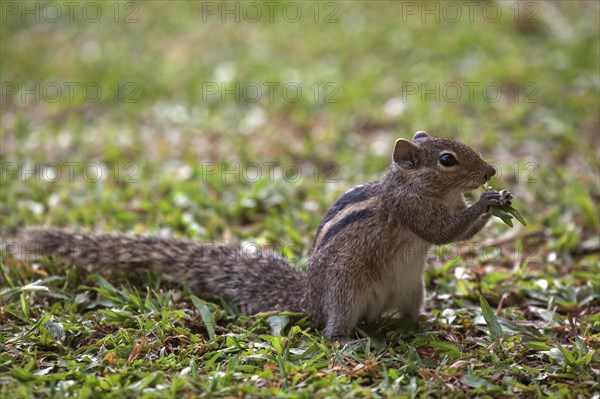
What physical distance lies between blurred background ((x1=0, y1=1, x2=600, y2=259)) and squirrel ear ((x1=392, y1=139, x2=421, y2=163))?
148 centimetres

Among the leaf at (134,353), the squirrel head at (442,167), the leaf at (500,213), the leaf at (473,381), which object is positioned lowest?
the leaf at (473,381)

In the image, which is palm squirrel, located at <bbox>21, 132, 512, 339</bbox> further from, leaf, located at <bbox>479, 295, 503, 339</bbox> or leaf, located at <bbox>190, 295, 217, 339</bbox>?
leaf, located at <bbox>479, 295, 503, 339</bbox>

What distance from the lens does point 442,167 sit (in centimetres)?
446

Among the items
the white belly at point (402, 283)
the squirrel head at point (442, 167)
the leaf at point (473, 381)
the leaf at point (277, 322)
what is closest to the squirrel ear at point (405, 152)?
the squirrel head at point (442, 167)

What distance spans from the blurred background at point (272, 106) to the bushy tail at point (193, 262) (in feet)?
3.00

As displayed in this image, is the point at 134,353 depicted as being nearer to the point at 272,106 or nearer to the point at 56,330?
the point at 56,330

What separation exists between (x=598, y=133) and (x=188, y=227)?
4.62m

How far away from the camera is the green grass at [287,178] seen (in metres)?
3.93

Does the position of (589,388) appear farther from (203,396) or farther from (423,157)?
(203,396)

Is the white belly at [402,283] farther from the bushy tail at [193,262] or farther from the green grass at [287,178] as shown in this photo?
the bushy tail at [193,262]

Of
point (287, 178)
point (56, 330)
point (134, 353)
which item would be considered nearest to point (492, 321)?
point (134, 353)

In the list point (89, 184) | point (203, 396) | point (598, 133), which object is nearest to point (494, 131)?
point (598, 133)

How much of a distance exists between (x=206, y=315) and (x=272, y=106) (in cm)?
493

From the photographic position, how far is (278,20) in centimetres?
1191
